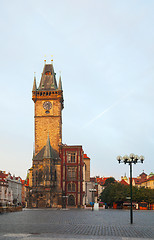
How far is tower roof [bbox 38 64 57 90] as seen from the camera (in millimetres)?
92500

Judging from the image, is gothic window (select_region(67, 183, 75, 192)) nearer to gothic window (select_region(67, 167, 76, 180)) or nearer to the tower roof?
gothic window (select_region(67, 167, 76, 180))

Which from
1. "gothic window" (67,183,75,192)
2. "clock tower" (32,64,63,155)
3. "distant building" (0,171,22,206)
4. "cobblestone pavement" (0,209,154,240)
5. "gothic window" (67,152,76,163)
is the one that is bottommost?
"distant building" (0,171,22,206)

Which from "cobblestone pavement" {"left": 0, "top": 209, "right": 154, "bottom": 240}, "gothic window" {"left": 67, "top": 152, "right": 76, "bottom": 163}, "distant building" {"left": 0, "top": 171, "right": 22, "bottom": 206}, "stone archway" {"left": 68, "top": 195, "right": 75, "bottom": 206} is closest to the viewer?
"cobblestone pavement" {"left": 0, "top": 209, "right": 154, "bottom": 240}

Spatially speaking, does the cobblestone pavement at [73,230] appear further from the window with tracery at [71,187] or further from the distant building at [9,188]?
the distant building at [9,188]

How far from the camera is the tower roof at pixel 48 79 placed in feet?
303

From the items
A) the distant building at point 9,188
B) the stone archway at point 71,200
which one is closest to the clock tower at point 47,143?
the stone archway at point 71,200

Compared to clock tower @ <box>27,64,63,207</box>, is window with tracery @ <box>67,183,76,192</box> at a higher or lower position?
lower

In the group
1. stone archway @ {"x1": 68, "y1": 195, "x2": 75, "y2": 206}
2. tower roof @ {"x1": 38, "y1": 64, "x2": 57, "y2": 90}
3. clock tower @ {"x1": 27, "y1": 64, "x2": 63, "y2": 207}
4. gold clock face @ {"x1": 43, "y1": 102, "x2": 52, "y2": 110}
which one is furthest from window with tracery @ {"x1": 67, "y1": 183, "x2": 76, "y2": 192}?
tower roof @ {"x1": 38, "y1": 64, "x2": 57, "y2": 90}

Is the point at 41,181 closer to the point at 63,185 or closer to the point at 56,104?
the point at 63,185

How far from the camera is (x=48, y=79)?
94.2 metres

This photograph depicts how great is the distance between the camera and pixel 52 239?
16.1m

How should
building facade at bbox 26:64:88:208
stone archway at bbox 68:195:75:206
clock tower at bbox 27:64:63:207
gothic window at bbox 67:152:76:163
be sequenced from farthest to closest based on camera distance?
gothic window at bbox 67:152:76:163 → stone archway at bbox 68:195:75:206 → building facade at bbox 26:64:88:208 → clock tower at bbox 27:64:63:207

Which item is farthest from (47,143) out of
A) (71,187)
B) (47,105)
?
(71,187)

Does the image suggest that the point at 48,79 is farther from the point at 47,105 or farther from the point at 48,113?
the point at 48,113
